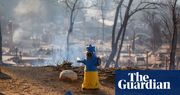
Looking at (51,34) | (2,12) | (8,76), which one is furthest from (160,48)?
(8,76)

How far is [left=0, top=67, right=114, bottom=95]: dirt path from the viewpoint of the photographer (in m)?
8.63

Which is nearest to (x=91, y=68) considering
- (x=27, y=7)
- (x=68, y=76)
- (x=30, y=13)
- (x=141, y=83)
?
(x=68, y=76)

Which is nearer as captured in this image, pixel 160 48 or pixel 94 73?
pixel 94 73

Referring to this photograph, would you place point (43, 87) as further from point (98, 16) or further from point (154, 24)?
point (98, 16)

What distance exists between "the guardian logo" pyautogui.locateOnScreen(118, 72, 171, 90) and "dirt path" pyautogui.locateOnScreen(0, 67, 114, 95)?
2.86 m

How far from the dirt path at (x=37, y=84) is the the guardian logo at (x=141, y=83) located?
2862 mm

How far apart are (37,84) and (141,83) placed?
4.01m

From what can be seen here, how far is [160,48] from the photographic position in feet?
145

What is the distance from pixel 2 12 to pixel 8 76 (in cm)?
5589

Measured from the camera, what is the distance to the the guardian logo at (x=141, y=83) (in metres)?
5.75

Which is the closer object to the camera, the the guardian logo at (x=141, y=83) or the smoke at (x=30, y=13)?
the the guardian logo at (x=141, y=83)

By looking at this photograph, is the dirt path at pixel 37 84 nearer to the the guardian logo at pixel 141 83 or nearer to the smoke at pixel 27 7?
the the guardian logo at pixel 141 83

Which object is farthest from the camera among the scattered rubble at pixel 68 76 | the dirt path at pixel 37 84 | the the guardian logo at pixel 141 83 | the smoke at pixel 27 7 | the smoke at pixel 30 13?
the smoke at pixel 27 7

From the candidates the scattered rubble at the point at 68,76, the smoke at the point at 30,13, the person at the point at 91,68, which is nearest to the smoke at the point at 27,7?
the smoke at the point at 30,13
